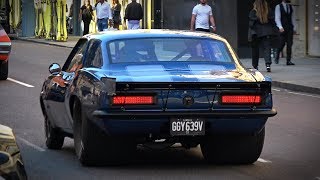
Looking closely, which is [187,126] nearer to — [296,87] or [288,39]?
[296,87]

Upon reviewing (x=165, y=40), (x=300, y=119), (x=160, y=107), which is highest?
(x=165, y=40)

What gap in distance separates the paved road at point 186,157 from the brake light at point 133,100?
2.35 ft

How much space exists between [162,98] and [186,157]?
156cm

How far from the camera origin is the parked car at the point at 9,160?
15.6 ft

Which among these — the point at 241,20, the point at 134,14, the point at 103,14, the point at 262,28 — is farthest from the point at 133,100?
the point at 103,14

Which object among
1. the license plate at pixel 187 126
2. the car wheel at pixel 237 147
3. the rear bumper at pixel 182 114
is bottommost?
the car wheel at pixel 237 147

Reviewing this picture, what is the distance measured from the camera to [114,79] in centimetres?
782

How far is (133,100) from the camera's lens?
7.81 metres

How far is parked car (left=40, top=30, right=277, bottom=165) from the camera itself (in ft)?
25.7

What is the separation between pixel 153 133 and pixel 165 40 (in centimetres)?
145

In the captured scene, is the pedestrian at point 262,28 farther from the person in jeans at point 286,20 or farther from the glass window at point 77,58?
the glass window at point 77,58

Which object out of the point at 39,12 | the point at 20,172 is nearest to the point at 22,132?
the point at 20,172

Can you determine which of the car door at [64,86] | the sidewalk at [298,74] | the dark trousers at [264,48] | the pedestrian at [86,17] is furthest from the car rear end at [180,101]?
the pedestrian at [86,17]

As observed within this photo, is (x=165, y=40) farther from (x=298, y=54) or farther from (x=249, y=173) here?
(x=298, y=54)
